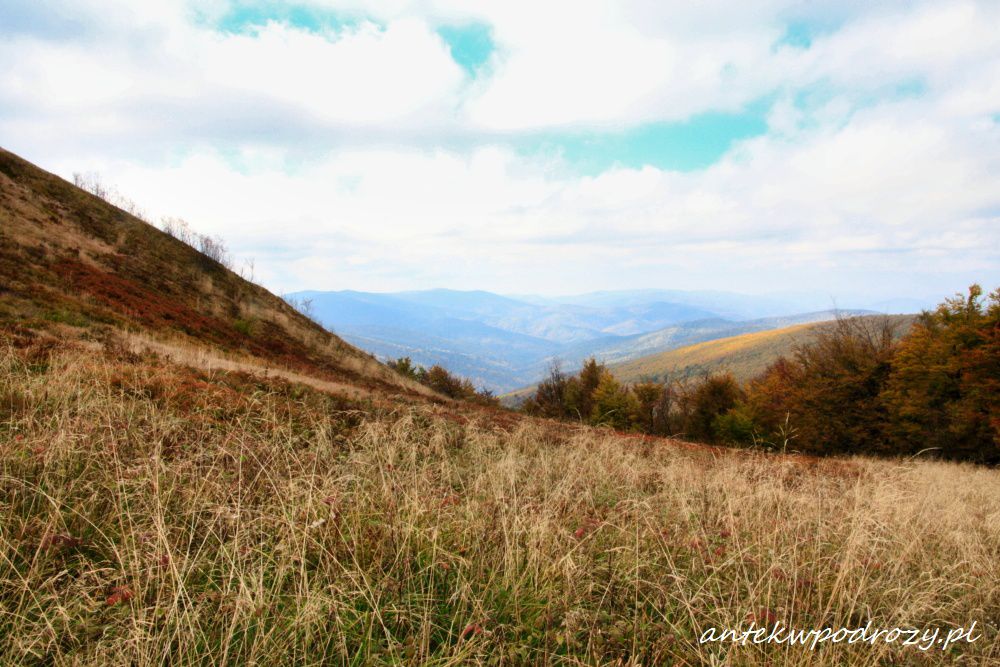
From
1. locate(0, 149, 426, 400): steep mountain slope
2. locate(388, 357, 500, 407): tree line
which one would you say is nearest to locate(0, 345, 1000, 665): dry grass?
locate(0, 149, 426, 400): steep mountain slope

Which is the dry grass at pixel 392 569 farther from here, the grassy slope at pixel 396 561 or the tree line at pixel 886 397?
the tree line at pixel 886 397

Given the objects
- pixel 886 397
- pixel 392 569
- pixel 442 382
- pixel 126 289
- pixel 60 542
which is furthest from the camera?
pixel 442 382

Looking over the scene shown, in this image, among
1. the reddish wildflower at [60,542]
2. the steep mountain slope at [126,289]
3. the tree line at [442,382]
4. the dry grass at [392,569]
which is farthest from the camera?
the tree line at [442,382]

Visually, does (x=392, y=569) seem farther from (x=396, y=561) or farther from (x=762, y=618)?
(x=762, y=618)

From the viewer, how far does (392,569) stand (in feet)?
8.96

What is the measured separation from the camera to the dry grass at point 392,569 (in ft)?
7.26

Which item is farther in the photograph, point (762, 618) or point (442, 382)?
point (442, 382)

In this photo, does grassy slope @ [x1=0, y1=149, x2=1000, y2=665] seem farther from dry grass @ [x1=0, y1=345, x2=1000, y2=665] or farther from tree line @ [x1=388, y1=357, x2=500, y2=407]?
tree line @ [x1=388, y1=357, x2=500, y2=407]

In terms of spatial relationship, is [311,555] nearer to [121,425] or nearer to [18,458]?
[18,458]

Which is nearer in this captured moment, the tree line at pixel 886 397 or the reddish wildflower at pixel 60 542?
the reddish wildflower at pixel 60 542

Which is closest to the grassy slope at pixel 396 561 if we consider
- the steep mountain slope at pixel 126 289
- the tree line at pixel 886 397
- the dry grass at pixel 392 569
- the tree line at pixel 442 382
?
the dry grass at pixel 392 569

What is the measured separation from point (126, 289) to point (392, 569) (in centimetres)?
2452

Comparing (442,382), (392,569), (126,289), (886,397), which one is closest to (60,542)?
(392,569)

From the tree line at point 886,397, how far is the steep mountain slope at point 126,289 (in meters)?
18.3
